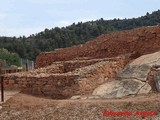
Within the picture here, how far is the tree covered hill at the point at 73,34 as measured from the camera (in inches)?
1257

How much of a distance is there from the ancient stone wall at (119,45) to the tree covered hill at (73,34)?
15.8 m

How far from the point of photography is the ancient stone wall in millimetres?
11820

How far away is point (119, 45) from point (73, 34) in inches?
845

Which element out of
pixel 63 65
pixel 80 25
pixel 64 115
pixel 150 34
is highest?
pixel 80 25

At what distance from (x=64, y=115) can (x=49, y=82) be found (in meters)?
2.44

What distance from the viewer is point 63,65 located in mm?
12508

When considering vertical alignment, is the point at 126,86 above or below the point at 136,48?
below

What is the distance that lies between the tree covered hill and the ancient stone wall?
51.9 feet

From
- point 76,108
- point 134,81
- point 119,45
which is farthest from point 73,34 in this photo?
point 76,108

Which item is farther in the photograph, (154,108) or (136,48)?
(136,48)

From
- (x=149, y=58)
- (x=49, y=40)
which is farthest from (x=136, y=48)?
(x=49, y=40)

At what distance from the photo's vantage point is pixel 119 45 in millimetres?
12758

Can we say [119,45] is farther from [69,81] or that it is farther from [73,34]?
[73,34]

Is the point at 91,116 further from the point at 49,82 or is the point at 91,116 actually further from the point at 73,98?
the point at 49,82
